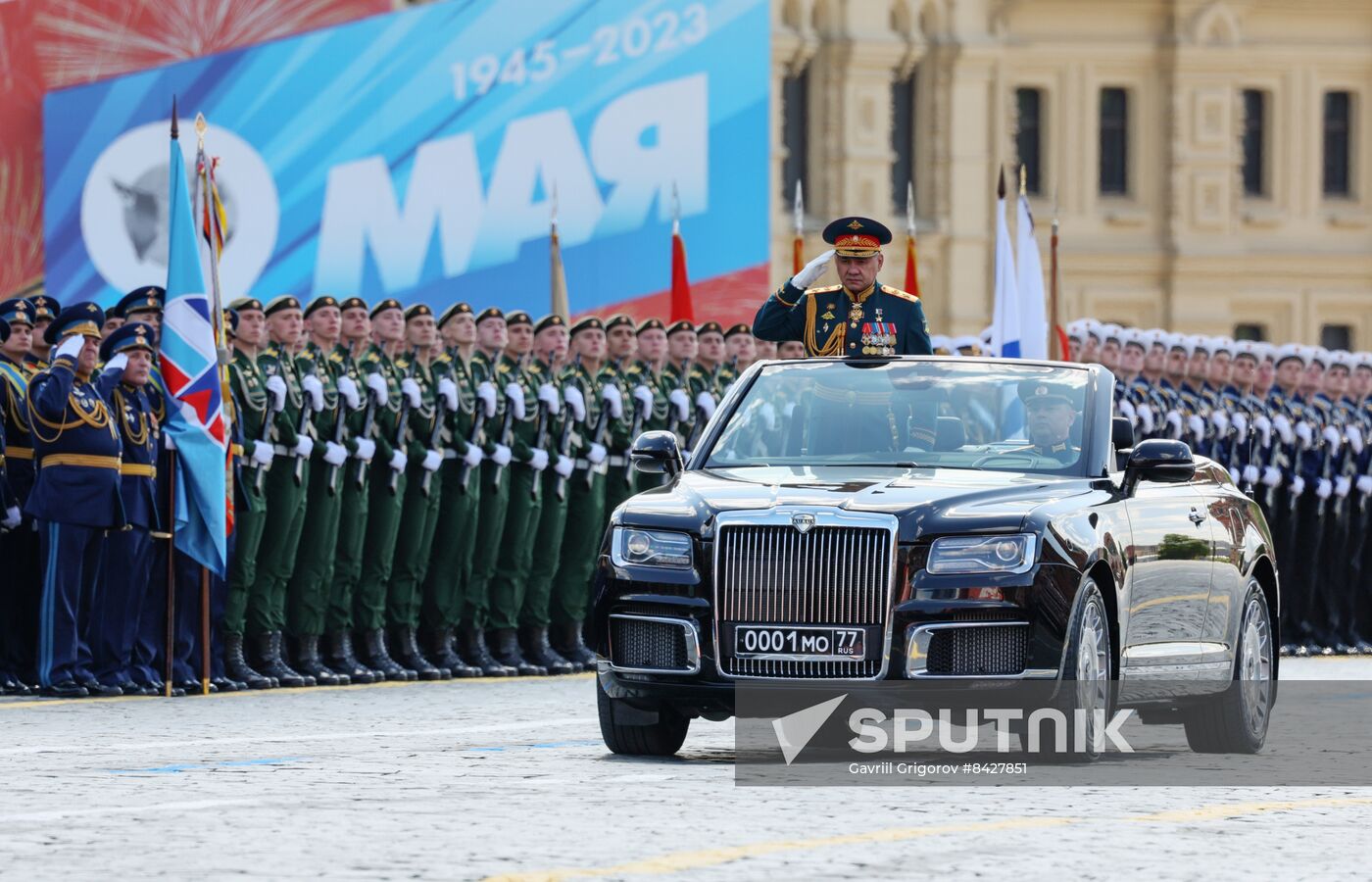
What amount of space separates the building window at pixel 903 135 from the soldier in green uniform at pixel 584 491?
34.7 meters

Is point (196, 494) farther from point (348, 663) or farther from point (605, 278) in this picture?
point (605, 278)

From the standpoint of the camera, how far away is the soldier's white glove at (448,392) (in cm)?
1942

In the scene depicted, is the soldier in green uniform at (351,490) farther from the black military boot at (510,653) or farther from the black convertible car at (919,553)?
the black convertible car at (919,553)

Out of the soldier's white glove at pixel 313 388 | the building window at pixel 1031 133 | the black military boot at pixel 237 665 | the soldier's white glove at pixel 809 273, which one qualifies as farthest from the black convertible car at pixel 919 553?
the building window at pixel 1031 133

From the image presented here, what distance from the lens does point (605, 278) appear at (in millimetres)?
34188

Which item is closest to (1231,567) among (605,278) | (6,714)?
(6,714)

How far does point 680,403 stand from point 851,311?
5951mm

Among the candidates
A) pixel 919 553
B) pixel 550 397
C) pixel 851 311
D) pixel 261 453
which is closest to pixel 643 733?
pixel 919 553

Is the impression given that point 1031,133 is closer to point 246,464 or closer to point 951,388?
point 246,464

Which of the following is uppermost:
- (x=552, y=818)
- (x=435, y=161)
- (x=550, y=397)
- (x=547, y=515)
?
(x=435, y=161)

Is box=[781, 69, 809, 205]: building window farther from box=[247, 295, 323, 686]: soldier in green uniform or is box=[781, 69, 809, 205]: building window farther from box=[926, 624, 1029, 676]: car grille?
box=[926, 624, 1029, 676]: car grille

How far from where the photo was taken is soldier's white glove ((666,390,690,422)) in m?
21.2

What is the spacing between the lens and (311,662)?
60.8ft

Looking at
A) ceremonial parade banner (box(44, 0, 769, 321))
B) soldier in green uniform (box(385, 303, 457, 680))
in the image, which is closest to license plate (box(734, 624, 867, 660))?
soldier in green uniform (box(385, 303, 457, 680))
